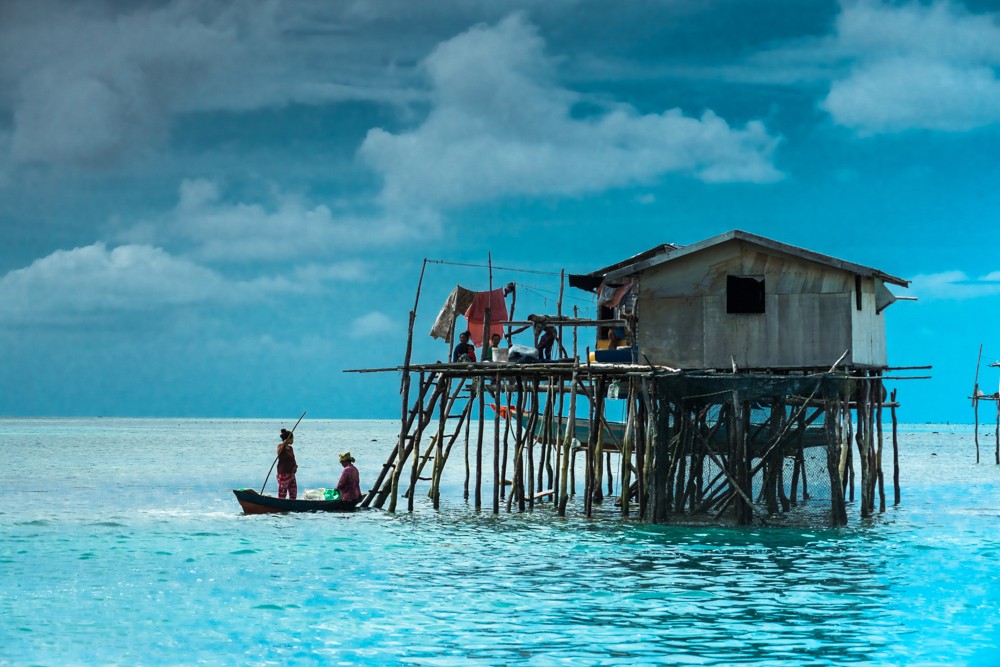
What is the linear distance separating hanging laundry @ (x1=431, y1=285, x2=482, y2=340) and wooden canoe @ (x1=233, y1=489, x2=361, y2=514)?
5162 millimetres

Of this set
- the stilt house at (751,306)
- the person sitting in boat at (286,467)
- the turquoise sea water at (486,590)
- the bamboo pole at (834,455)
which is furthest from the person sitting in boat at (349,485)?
the bamboo pole at (834,455)

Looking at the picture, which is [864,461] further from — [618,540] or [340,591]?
[340,591]

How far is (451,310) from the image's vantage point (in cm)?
2814

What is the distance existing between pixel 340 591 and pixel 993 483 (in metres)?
34.3

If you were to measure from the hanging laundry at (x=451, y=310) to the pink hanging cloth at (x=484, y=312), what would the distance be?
0.58ft

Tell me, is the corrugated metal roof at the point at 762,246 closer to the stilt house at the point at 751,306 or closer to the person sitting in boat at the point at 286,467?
the stilt house at the point at 751,306

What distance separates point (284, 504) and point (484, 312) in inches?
281

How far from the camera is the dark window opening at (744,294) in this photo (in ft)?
74.5

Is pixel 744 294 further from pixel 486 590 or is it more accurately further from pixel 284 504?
pixel 284 504

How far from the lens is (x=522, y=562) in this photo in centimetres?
1917

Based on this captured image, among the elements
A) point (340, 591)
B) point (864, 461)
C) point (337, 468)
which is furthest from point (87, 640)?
point (337, 468)

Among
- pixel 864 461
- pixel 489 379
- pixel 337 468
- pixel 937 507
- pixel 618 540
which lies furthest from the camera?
pixel 337 468

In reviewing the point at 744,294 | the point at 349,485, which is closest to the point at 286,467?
the point at 349,485

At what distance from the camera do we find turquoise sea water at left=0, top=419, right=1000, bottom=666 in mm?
13414
